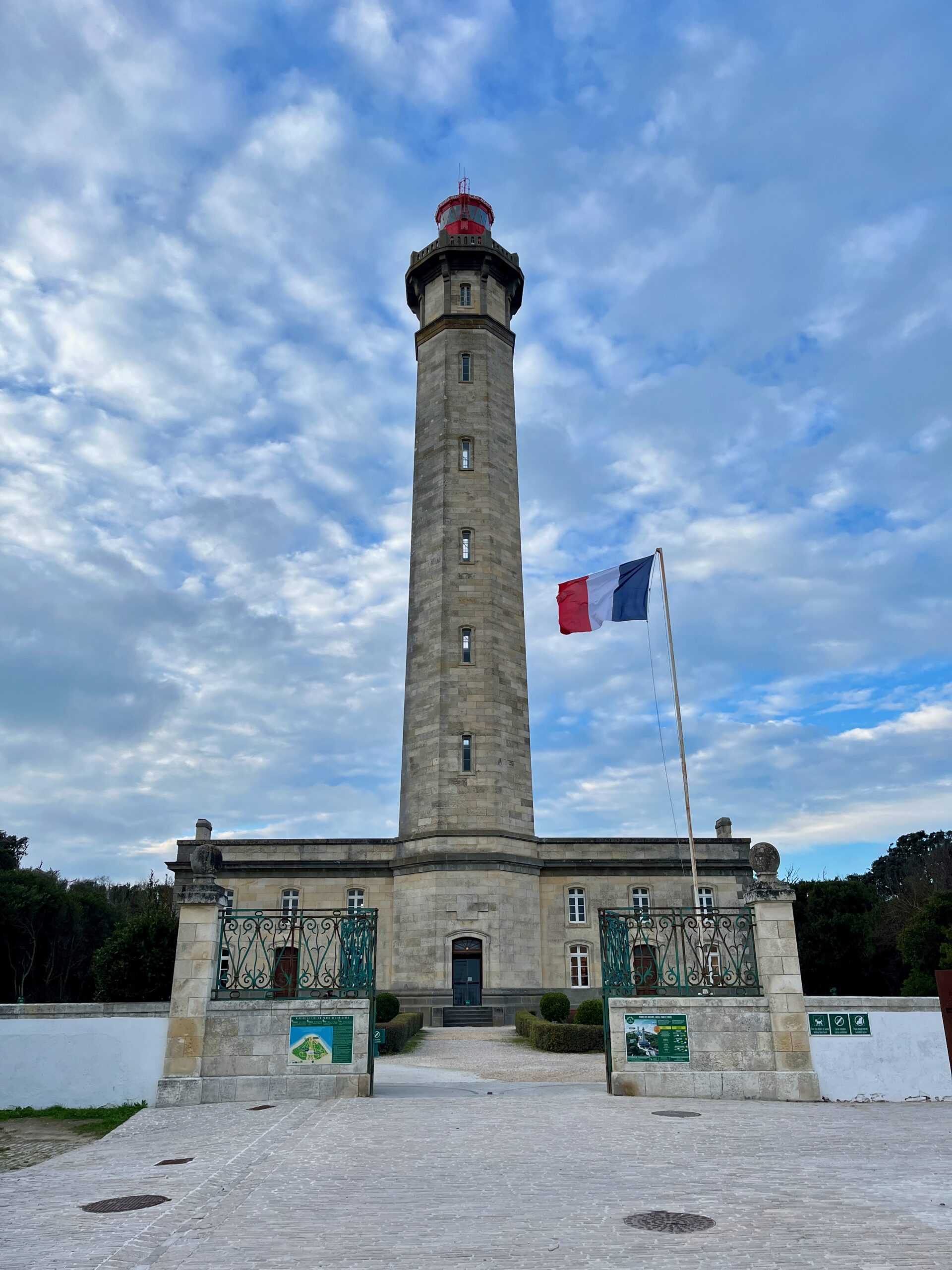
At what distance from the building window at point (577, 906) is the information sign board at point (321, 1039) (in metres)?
21.3

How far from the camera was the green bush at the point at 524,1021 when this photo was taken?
84.2 feet

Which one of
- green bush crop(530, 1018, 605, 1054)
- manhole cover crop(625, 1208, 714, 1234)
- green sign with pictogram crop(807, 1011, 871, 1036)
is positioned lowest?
manhole cover crop(625, 1208, 714, 1234)

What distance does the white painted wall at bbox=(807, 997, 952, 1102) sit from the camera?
44.1 feet

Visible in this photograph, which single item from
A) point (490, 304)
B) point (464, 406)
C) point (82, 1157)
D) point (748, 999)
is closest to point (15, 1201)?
point (82, 1157)

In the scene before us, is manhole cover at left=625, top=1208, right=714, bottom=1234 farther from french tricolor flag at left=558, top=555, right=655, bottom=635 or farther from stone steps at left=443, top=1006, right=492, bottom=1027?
stone steps at left=443, top=1006, right=492, bottom=1027

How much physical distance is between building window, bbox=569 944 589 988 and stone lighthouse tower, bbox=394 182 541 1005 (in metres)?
2.06

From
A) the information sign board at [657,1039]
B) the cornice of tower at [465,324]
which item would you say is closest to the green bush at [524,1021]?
the information sign board at [657,1039]

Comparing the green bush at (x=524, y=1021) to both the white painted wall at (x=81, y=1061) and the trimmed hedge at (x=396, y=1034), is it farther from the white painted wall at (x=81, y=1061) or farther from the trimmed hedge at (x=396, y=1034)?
the white painted wall at (x=81, y=1061)

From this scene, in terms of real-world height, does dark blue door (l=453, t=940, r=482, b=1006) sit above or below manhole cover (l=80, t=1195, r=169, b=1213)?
above

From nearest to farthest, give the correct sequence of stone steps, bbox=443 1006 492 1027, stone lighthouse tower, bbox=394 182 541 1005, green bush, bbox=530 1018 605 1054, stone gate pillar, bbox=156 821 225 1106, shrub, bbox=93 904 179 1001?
1. stone gate pillar, bbox=156 821 225 1106
2. green bush, bbox=530 1018 605 1054
3. shrub, bbox=93 904 179 1001
4. stone steps, bbox=443 1006 492 1027
5. stone lighthouse tower, bbox=394 182 541 1005

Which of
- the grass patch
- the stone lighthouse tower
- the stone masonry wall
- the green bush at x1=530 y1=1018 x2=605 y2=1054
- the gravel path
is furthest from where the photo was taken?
the stone masonry wall

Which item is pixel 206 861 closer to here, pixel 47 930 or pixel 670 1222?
pixel 670 1222

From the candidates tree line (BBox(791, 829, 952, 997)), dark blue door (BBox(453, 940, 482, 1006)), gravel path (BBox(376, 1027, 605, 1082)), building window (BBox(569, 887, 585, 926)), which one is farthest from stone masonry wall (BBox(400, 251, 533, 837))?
tree line (BBox(791, 829, 952, 997))

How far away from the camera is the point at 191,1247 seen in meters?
6.22
